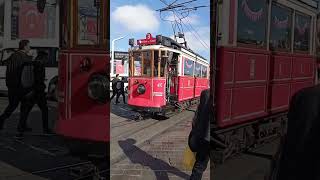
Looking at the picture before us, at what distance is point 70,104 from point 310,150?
1211 mm

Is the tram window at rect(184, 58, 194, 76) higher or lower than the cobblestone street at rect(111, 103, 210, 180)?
higher

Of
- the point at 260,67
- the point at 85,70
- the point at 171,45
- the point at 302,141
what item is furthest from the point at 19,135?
the point at 302,141

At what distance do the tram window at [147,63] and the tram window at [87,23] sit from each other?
30cm

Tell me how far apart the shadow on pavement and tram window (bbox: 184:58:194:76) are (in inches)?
12.2

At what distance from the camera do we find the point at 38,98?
2139 millimetres

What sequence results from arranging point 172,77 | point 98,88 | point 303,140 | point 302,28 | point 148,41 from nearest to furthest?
1. point 303,140
2. point 148,41
3. point 172,77
4. point 98,88
5. point 302,28

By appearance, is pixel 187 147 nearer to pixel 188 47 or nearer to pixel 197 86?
pixel 197 86

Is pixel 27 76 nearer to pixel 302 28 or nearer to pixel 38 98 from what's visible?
pixel 38 98

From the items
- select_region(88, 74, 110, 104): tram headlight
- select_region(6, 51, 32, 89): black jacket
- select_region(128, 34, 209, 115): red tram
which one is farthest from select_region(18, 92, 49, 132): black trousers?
select_region(128, 34, 209, 115): red tram

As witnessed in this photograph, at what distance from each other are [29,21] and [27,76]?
0.81 feet

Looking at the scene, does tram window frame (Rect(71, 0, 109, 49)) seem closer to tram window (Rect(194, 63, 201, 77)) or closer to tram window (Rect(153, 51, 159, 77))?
tram window (Rect(153, 51, 159, 77))

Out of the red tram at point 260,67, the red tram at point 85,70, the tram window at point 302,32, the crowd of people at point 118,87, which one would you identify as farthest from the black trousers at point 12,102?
the tram window at point 302,32

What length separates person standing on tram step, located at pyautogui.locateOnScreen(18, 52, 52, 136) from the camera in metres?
2.06

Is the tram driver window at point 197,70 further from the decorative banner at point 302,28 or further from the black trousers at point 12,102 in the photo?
the black trousers at point 12,102
